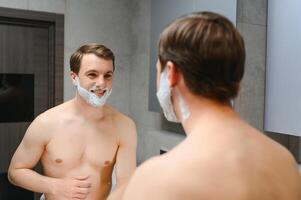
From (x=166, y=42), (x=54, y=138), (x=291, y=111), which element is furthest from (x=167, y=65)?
(x=291, y=111)

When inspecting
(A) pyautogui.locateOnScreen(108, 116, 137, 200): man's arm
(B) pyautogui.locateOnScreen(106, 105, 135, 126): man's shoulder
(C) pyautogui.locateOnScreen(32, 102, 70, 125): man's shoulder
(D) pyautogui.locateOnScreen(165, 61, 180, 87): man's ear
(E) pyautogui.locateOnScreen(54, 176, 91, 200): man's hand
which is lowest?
(E) pyautogui.locateOnScreen(54, 176, 91, 200): man's hand

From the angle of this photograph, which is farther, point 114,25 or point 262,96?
point 114,25

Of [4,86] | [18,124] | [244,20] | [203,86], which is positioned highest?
[244,20]

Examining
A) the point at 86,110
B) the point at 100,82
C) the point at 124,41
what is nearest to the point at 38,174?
the point at 86,110

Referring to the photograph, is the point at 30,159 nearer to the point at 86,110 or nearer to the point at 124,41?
the point at 86,110

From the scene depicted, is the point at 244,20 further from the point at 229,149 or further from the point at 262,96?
the point at 229,149

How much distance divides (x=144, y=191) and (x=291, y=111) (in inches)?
49.0

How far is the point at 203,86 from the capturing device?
0.72 metres

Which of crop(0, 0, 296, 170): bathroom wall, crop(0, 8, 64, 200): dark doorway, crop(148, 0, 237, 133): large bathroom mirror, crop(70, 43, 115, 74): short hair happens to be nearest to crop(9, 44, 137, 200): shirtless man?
crop(70, 43, 115, 74): short hair

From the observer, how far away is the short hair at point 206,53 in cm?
69

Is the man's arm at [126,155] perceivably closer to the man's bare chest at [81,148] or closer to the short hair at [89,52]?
the man's bare chest at [81,148]

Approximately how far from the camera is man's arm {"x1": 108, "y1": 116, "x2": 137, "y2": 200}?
1615 mm

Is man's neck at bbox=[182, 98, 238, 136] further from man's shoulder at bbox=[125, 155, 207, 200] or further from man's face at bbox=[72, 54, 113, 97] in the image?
man's face at bbox=[72, 54, 113, 97]

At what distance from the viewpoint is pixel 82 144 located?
1.64 metres
